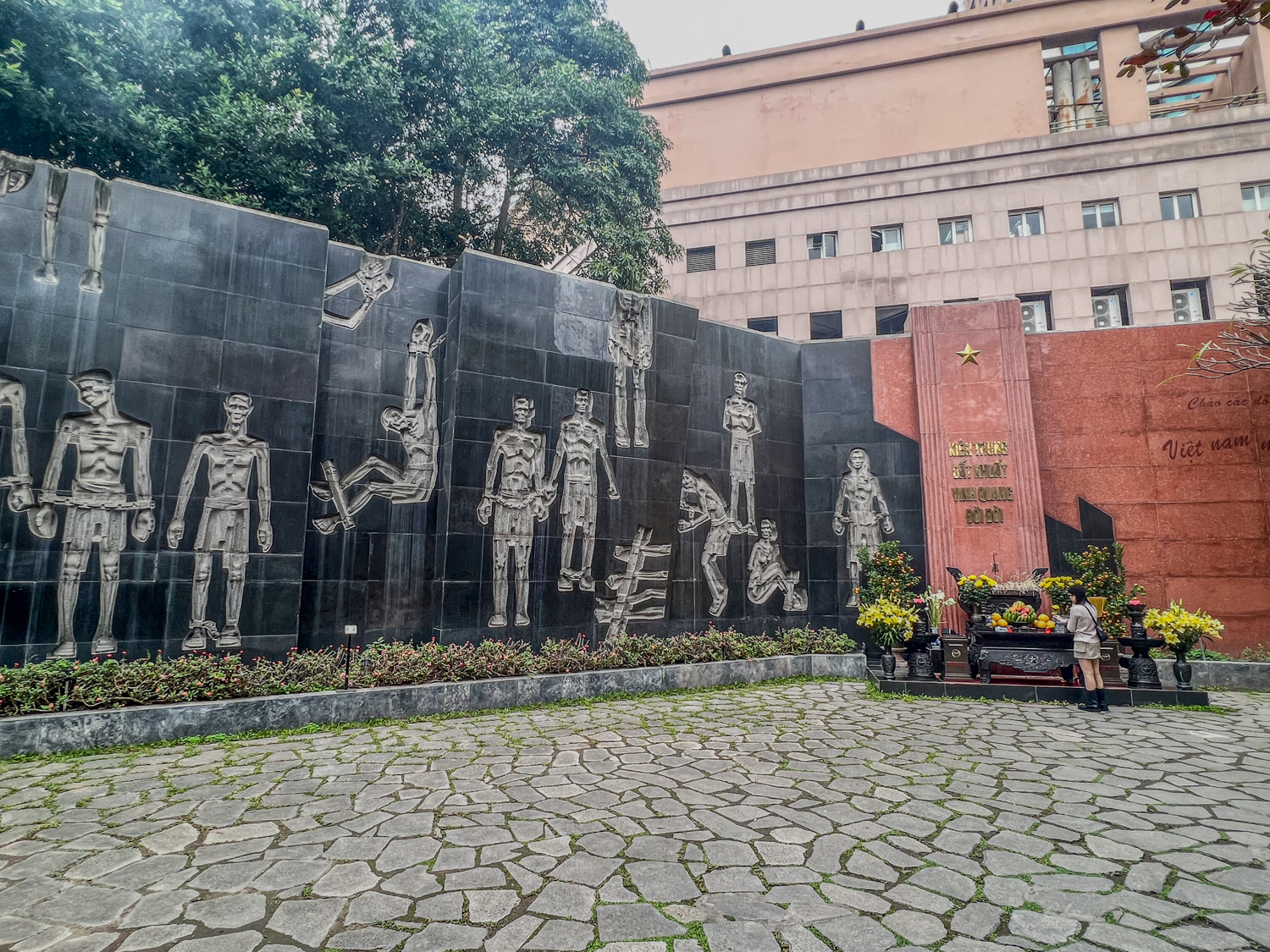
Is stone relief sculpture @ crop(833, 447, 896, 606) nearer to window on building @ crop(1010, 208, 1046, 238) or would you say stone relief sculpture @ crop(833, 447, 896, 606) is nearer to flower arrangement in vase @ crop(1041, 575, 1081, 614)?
flower arrangement in vase @ crop(1041, 575, 1081, 614)

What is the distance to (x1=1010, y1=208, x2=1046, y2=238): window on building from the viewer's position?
2317 centimetres

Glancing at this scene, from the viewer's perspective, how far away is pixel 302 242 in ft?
33.9

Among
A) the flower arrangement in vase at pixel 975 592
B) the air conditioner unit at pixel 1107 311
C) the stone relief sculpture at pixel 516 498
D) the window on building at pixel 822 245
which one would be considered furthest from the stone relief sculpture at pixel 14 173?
the air conditioner unit at pixel 1107 311

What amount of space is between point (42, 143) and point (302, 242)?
7.55m

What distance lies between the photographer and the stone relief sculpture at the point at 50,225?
8547 millimetres

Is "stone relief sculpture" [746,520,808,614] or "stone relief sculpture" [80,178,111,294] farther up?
"stone relief sculpture" [80,178,111,294]

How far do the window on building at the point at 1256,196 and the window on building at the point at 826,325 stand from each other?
43.0ft

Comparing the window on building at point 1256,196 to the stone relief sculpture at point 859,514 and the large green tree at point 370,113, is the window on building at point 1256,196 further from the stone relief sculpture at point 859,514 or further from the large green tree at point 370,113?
the large green tree at point 370,113

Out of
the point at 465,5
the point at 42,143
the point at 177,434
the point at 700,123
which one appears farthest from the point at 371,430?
the point at 700,123

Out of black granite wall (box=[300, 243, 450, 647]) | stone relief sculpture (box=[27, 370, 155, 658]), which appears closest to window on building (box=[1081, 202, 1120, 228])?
black granite wall (box=[300, 243, 450, 647])

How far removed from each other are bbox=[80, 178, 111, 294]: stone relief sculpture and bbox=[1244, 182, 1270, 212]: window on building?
100.0ft

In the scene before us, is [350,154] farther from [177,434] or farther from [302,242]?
[177,434]

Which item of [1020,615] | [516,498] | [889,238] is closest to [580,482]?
[516,498]

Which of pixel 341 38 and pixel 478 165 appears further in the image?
pixel 478 165
